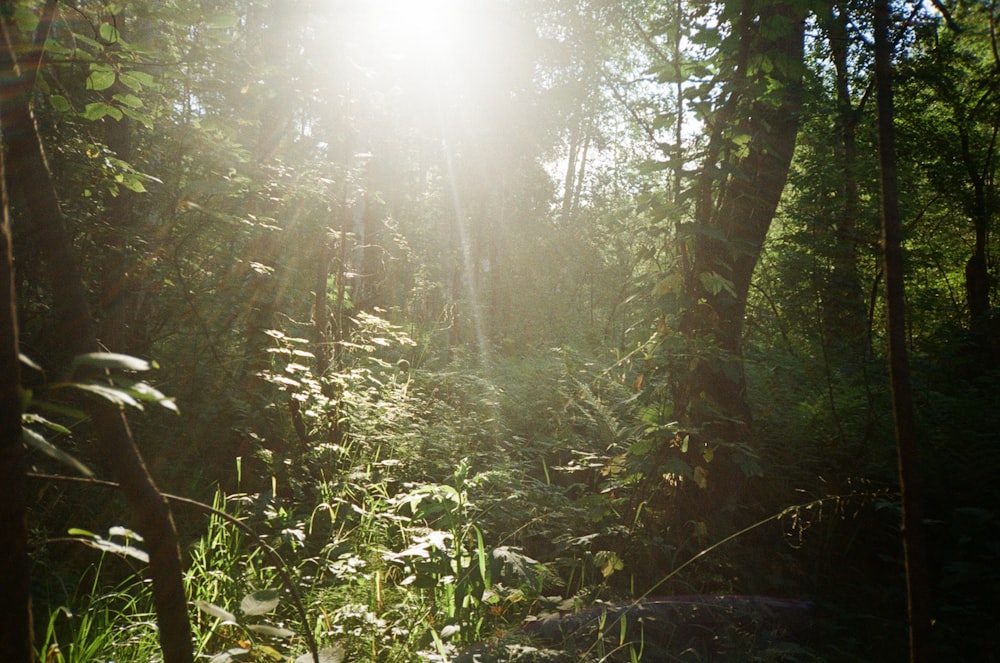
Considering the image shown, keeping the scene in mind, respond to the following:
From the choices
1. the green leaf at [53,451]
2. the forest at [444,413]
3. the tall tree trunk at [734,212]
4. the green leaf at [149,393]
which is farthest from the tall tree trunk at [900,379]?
the green leaf at [53,451]

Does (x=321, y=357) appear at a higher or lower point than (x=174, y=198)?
lower

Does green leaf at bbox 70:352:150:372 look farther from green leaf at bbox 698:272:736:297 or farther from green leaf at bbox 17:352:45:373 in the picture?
green leaf at bbox 698:272:736:297

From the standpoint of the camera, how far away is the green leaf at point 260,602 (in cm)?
178

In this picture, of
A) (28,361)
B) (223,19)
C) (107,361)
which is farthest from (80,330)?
(223,19)

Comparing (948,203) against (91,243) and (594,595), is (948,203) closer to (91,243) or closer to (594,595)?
(594,595)

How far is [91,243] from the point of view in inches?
190

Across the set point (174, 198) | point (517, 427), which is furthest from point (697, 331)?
point (174, 198)

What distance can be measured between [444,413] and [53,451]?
4.94m

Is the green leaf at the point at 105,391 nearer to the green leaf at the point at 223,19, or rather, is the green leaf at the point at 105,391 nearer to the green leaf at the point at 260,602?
the green leaf at the point at 260,602

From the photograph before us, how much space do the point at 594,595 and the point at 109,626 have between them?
7.37 ft

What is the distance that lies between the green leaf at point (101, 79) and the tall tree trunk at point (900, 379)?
2.66 metres

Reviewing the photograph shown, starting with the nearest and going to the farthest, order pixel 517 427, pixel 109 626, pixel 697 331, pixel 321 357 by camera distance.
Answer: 1. pixel 109 626
2. pixel 697 331
3. pixel 321 357
4. pixel 517 427

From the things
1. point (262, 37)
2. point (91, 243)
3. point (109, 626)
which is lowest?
point (109, 626)

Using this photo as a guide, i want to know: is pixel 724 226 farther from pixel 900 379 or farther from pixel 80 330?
pixel 80 330
